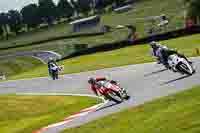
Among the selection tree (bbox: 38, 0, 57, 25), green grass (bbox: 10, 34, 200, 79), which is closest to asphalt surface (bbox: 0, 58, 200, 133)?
green grass (bbox: 10, 34, 200, 79)

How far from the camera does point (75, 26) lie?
397ft

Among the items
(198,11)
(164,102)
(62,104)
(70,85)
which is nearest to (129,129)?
(164,102)

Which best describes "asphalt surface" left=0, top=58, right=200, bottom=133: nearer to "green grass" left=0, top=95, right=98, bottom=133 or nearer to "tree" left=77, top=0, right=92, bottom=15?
"green grass" left=0, top=95, right=98, bottom=133

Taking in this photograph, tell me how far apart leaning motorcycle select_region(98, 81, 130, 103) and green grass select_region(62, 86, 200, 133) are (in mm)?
3126

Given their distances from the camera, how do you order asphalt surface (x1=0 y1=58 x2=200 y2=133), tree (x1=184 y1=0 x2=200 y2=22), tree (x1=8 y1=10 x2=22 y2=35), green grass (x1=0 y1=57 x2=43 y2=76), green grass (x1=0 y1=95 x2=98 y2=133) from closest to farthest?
asphalt surface (x1=0 y1=58 x2=200 y2=133), green grass (x1=0 y1=95 x2=98 y2=133), tree (x1=184 y1=0 x2=200 y2=22), green grass (x1=0 y1=57 x2=43 y2=76), tree (x1=8 y1=10 x2=22 y2=35)

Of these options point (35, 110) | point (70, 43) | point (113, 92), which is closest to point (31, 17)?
point (70, 43)

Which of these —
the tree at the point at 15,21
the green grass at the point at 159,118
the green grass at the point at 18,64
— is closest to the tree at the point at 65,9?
the tree at the point at 15,21

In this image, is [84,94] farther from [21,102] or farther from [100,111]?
[100,111]

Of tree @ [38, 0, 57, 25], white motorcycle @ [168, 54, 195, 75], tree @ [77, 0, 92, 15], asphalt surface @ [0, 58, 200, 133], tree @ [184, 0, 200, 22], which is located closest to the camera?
asphalt surface @ [0, 58, 200, 133]

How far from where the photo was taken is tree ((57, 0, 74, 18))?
189625 mm

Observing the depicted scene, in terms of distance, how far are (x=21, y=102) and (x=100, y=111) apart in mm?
8558

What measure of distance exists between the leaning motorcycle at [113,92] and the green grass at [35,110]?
1.56m

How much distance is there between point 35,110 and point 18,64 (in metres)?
62.6

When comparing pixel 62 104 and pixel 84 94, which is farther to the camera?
pixel 84 94
